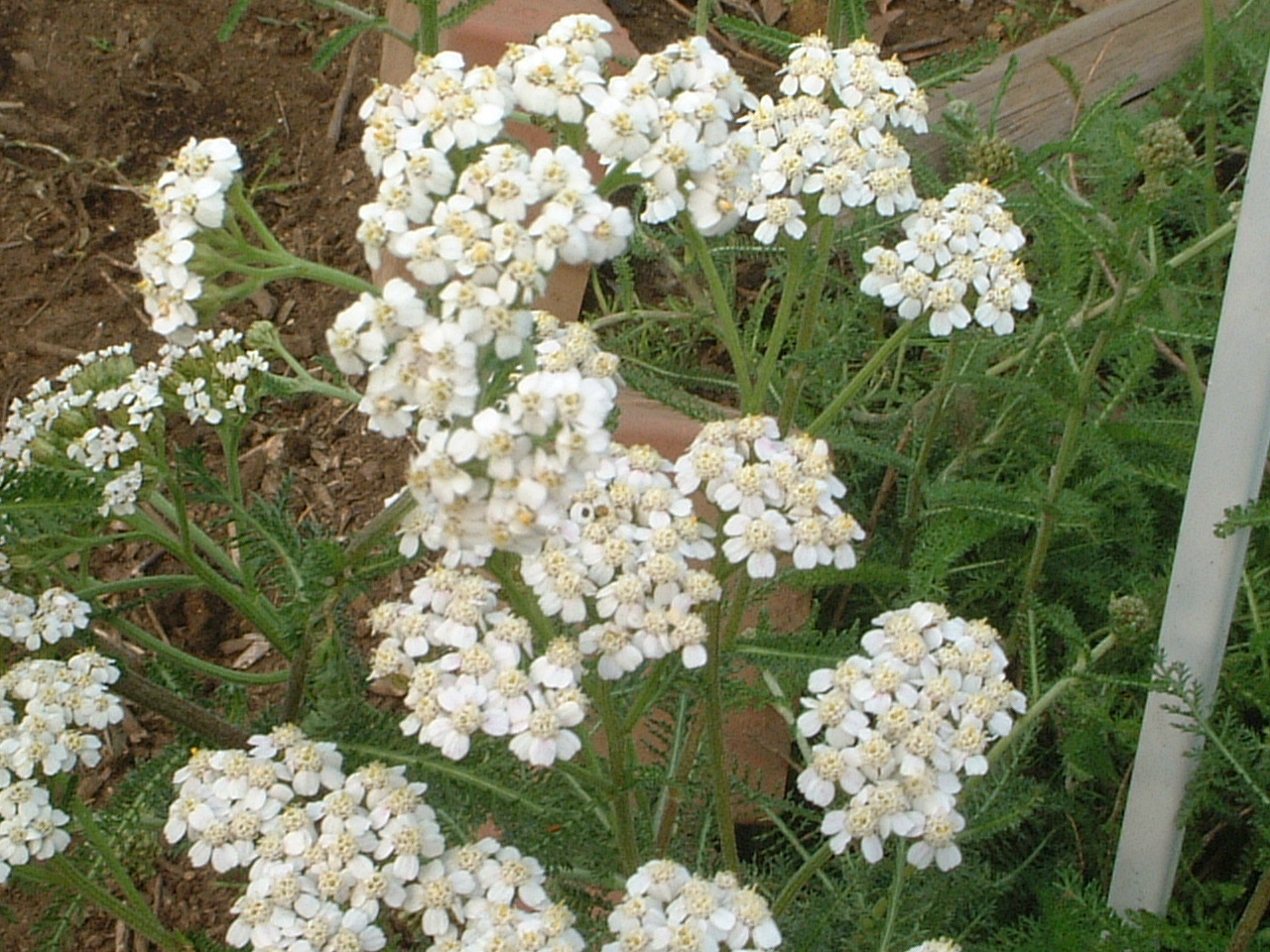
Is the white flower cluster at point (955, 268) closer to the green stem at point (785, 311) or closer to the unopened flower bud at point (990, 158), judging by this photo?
the green stem at point (785, 311)

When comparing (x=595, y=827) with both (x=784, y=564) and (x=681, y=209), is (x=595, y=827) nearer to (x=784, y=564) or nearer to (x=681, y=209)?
(x=784, y=564)

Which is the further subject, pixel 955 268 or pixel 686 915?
pixel 955 268

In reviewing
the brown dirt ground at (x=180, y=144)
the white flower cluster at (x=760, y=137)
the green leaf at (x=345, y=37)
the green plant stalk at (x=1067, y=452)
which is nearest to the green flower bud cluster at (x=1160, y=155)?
the green plant stalk at (x=1067, y=452)

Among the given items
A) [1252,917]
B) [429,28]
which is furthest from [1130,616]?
[429,28]

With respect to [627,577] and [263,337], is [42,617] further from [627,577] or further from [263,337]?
[627,577]

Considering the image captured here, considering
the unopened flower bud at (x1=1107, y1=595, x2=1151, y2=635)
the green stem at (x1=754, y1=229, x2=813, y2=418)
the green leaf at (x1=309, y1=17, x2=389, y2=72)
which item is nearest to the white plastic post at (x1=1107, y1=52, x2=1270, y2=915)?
the unopened flower bud at (x1=1107, y1=595, x2=1151, y2=635)

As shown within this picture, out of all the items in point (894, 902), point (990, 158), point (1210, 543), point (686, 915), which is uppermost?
point (990, 158)
